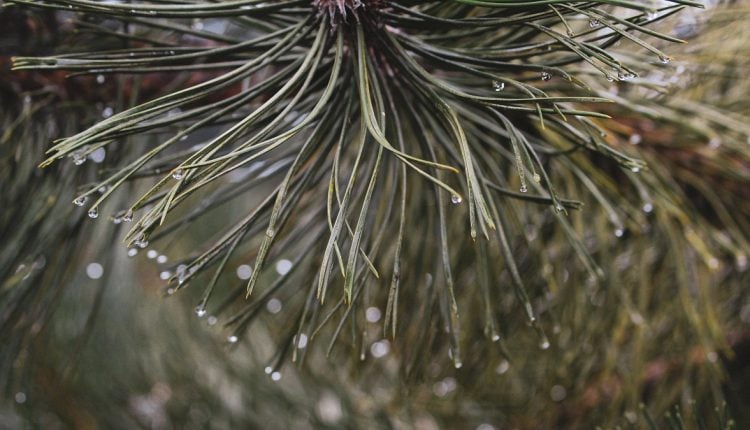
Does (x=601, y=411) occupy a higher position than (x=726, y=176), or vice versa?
(x=726, y=176)

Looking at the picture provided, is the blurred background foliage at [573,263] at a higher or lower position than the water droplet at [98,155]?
lower

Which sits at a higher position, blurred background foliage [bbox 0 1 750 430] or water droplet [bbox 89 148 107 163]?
water droplet [bbox 89 148 107 163]

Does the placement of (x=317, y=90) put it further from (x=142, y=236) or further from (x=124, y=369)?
(x=124, y=369)

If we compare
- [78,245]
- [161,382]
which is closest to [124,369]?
[161,382]

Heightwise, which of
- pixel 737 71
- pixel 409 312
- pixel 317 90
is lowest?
pixel 409 312

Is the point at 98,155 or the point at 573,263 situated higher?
the point at 98,155

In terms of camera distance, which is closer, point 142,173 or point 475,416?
point 142,173

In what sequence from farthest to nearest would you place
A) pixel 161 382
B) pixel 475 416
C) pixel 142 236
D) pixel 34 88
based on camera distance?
pixel 161 382 → pixel 475 416 → pixel 34 88 → pixel 142 236

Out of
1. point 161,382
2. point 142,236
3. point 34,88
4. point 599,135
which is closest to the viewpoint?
point 142,236
